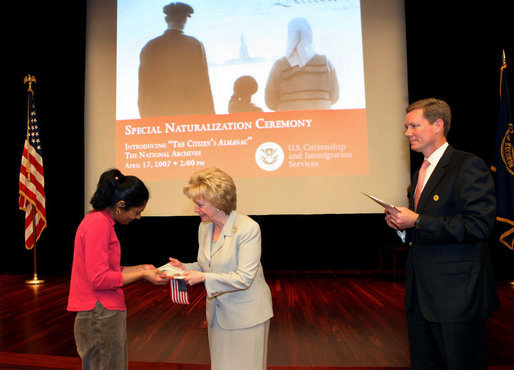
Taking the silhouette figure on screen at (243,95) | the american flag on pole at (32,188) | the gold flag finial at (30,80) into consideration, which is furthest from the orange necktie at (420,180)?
the gold flag finial at (30,80)

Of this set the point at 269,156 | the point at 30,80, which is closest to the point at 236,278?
the point at 269,156

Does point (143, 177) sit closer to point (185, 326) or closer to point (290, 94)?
point (290, 94)

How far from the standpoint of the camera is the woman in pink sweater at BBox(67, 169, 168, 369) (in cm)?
178

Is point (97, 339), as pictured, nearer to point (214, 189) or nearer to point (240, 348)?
point (240, 348)

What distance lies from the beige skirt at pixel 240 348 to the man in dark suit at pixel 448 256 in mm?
722

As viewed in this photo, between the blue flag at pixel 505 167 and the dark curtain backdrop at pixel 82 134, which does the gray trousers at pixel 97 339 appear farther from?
the blue flag at pixel 505 167

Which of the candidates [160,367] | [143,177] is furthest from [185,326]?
[143,177]

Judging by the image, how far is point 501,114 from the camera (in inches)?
216

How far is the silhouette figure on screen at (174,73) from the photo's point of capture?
5953mm

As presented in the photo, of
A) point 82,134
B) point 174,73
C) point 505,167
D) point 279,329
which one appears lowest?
point 279,329

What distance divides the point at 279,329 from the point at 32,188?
4.61 meters

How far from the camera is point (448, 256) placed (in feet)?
5.75

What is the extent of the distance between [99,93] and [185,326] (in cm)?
429

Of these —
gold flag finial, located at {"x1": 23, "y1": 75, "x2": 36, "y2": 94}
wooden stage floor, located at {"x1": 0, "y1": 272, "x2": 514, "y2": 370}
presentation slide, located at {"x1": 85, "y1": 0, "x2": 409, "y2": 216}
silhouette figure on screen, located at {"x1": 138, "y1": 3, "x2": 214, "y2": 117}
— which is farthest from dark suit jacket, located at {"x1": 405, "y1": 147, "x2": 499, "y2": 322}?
gold flag finial, located at {"x1": 23, "y1": 75, "x2": 36, "y2": 94}
